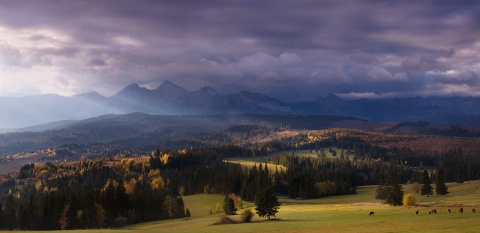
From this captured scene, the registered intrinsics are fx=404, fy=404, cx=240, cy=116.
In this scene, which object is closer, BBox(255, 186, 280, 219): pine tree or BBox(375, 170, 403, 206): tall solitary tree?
BBox(255, 186, 280, 219): pine tree

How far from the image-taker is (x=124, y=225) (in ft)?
425

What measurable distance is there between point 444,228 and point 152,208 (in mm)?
111295

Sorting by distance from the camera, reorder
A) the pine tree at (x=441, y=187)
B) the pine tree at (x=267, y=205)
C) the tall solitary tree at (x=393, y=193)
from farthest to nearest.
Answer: the pine tree at (x=441, y=187) < the tall solitary tree at (x=393, y=193) < the pine tree at (x=267, y=205)

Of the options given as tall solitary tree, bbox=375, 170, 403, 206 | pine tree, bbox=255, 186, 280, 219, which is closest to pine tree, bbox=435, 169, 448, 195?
tall solitary tree, bbox=375, 170, 403, 206

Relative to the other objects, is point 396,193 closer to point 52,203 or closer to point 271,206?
point 271,206

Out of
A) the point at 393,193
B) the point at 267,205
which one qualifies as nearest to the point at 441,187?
the point at 393,193

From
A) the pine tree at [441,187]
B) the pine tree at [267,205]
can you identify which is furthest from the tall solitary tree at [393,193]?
the pine tree at [267,205]

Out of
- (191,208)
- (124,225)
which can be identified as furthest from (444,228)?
(191,208)

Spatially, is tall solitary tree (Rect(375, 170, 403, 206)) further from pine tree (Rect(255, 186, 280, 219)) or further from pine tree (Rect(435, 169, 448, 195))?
pine tree (Rect(255, 186, 280, 219))

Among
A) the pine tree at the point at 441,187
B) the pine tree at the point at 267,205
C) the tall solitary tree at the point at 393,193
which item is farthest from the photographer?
the pine tree at the point at 441,187

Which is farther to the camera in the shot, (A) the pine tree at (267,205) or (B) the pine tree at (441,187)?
(B) the pine tree at (441,187)

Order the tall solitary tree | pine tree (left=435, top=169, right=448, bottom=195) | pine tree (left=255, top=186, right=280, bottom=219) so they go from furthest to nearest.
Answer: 1. pine tree (left=435, top=169, right=448, bottom=195)
2. the tall solitary tree
3. pine tree (left=255, top=186, right=280, bottom=219)

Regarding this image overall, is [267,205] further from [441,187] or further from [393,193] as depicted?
[441,187]

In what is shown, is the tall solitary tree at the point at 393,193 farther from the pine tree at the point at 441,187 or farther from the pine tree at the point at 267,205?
the pine tree at the point at 267,205
